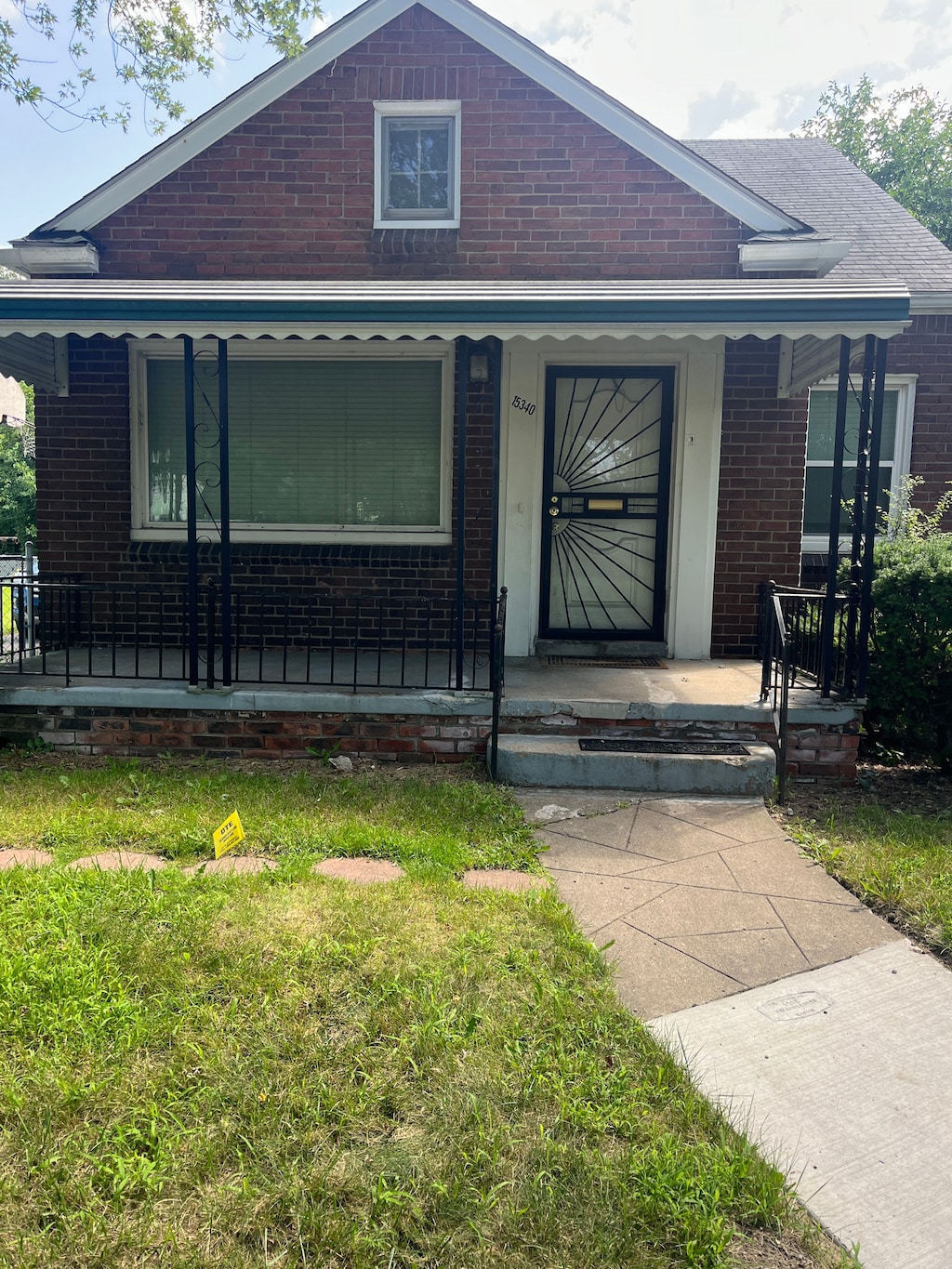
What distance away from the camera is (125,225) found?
7.26 meters

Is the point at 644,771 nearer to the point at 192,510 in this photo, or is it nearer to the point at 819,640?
the point at 819,640

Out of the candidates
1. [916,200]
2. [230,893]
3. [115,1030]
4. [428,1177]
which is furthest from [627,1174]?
[916,200]

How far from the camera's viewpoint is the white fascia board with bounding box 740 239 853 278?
676 centimetres

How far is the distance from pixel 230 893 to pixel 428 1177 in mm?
1716

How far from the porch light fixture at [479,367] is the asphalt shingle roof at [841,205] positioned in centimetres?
324

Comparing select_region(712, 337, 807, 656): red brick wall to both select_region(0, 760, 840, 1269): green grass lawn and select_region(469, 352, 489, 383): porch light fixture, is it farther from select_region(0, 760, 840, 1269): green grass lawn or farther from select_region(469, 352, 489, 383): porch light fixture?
select_region(0, 760, 840, 1269): green grass lawn

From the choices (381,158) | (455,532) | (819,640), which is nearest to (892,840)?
(819,640)

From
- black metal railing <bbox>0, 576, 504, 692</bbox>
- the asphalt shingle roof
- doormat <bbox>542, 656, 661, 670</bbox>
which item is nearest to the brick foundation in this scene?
black metal railing <bbox>0, 576, 504, 692</bbox>

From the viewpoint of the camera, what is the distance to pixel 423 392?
7.34 metres

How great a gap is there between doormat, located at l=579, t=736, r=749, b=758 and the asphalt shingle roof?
14.8ft

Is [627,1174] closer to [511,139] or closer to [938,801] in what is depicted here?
[938,801]

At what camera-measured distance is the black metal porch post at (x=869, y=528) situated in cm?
513

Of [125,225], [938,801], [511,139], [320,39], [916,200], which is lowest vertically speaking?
[938,801]

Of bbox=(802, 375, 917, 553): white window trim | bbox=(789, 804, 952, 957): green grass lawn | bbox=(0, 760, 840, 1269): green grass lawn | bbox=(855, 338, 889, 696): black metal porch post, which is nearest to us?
bbox=(0, 760, 840, 1269): green grass lawn
